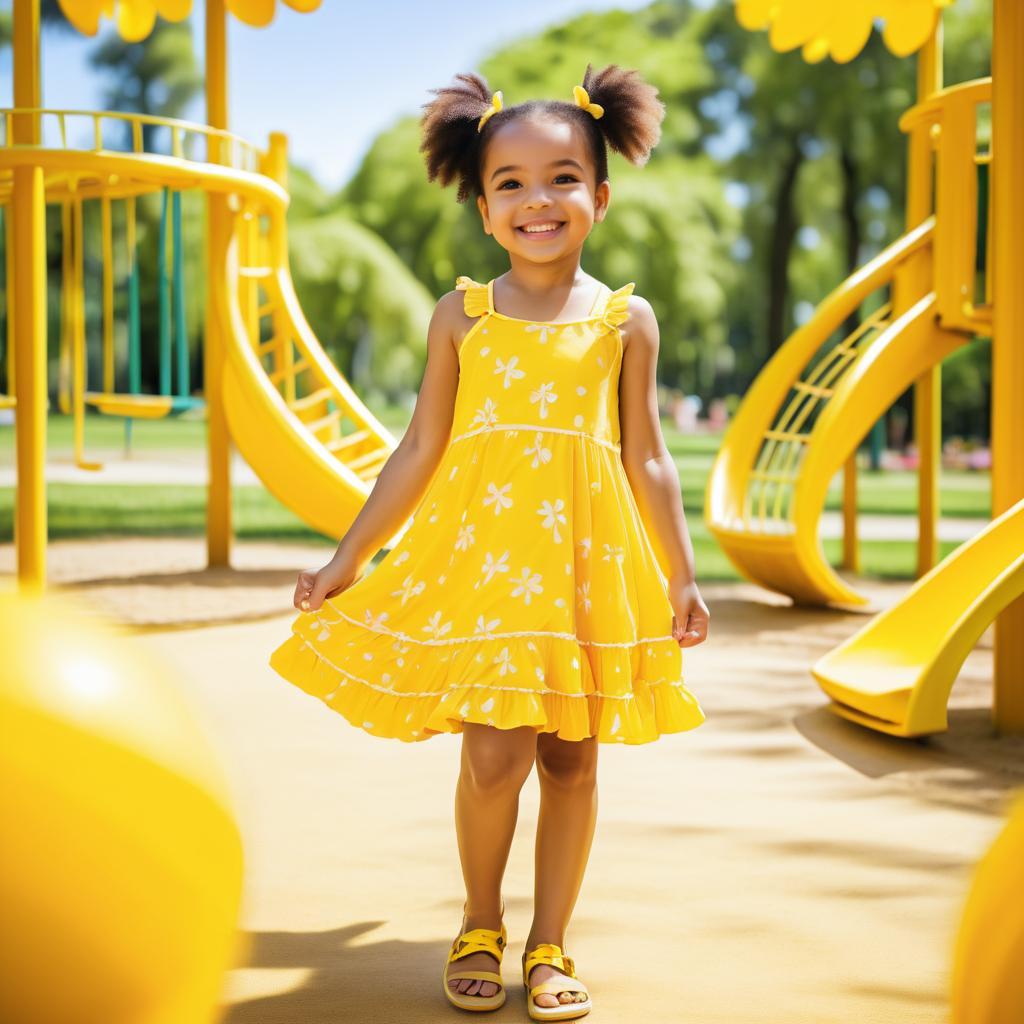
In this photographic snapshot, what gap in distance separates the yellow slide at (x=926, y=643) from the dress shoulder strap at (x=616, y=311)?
88.7 inches

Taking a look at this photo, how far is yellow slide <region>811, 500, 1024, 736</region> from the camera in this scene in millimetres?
4664

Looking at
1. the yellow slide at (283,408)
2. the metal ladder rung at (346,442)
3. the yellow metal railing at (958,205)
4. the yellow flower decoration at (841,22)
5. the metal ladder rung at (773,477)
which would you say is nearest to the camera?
the yellow flower decoration at (841,22)

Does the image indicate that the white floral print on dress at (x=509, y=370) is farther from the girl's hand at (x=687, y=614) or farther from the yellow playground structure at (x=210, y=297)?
the yellow playground structure at (x=210, y=297)

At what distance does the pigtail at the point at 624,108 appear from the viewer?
296 cm

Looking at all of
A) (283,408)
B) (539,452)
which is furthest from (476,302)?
(283,408)

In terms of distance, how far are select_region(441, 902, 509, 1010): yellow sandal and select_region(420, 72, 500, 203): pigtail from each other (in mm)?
1594

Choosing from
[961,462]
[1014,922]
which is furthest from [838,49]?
[961,462]

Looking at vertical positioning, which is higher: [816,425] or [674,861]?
[816,425]

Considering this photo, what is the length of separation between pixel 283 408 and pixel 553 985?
20.3 feet

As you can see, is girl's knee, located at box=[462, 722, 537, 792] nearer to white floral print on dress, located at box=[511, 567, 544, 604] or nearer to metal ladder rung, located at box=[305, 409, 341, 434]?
white floral print on dress, located at box=[511, 567, 544, 604]

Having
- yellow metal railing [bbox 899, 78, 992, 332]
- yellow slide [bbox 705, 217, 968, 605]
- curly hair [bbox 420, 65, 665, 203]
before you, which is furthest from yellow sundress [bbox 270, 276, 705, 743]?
yellow metal railing [bbox 899, 78, 992, 332]

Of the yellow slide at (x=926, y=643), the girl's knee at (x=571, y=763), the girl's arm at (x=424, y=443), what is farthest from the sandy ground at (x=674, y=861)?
the girl's arm at (x=424, y=443)

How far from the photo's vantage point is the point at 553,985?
2617 mm

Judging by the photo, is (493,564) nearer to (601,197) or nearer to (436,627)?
(436,627)
